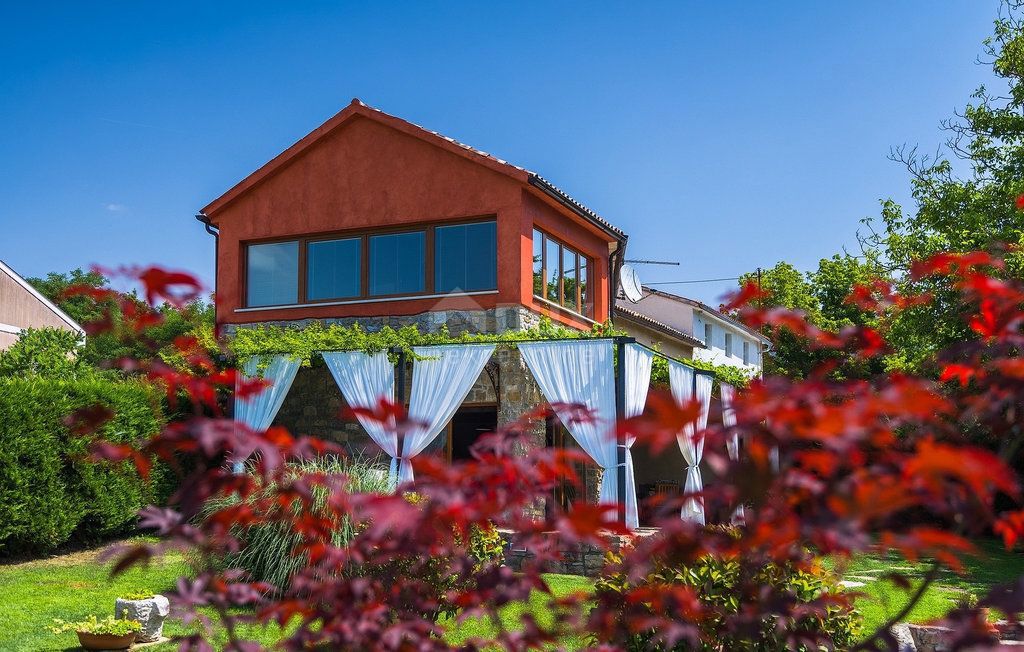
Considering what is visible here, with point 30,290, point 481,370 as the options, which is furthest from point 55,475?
point 30,290

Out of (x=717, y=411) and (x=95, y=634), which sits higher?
(x=717, y=411)

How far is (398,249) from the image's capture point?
578 inches

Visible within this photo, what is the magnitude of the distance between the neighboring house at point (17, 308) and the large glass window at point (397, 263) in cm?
1599

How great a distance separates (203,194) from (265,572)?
10.0 m

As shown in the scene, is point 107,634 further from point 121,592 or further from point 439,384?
point 439,384

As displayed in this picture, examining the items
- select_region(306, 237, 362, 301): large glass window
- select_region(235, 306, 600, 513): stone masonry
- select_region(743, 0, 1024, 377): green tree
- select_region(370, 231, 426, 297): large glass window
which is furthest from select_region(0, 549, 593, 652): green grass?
select_region(743, 0, 1024, 377): green tree

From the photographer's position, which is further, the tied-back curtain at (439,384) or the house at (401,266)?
the house at (401,266)

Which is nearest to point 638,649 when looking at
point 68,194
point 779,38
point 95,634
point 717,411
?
point 717,411

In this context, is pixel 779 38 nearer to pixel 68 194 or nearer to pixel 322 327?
pixel 322 327

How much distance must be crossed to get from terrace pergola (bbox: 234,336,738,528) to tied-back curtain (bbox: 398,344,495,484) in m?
0.01

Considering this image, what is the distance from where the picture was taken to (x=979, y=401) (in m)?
2.04

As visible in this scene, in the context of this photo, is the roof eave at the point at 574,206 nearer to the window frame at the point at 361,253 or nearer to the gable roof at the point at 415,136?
the gable roof at the point at 415,136

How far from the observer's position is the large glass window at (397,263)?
14.5 m

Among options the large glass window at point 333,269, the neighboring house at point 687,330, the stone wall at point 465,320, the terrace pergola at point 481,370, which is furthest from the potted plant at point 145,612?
the neighboring house at point 687,330
